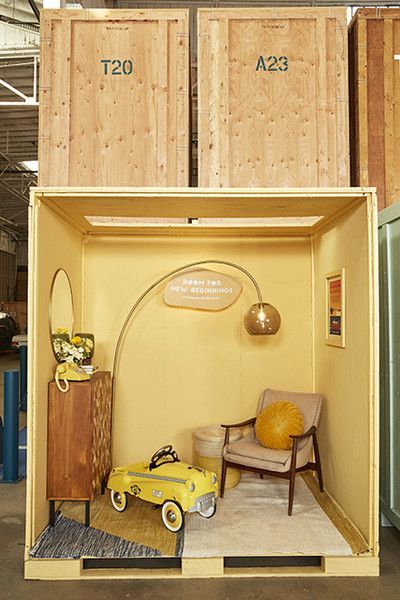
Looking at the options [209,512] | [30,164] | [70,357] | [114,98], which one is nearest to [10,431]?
[70,357]

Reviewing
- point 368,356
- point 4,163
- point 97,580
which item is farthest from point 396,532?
point 4,163

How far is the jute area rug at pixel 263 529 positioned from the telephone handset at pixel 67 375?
1464 mm

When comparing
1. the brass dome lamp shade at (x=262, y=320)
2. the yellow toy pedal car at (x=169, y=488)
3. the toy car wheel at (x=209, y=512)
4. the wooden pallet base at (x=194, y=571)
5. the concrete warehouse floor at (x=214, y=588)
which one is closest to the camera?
the concrete warehouse floor at (x=214, y=588)

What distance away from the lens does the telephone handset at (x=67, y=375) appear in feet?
13.3

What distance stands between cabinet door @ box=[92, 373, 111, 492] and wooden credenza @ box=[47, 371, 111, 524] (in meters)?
0.07

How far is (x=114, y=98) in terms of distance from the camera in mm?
4883

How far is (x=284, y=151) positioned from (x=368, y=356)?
7.03 feet

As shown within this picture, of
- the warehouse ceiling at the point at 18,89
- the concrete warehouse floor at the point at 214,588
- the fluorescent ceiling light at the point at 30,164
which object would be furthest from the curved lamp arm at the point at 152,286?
the fluorescent ceiling light at the point at 30,164

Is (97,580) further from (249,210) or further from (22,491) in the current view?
(249,210)

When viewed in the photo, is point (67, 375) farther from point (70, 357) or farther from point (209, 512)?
point (209, 512)

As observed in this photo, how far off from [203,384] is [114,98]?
3.07 meters

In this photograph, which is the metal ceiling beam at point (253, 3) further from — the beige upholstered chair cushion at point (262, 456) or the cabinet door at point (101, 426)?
the beige upholstered chair cushion at point (262, 456)

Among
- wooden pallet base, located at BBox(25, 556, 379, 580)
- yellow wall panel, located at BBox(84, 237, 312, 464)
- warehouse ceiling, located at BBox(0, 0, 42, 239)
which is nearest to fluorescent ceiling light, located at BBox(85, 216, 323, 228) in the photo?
yellow wall panel, located at BBox(84, 237, 312, 464)

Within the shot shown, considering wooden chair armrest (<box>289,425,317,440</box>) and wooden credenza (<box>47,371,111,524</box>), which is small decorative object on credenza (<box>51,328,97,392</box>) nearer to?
wooden credenza (<box>47,371,111,524</box>)
